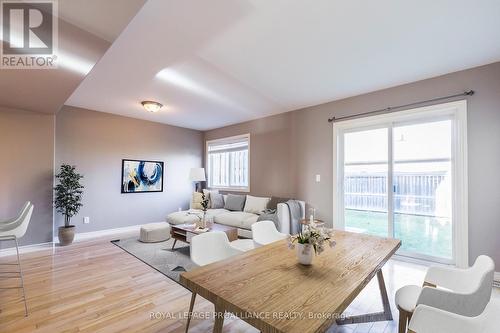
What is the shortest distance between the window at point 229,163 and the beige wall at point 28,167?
11.9 ft

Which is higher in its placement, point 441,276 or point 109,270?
point 441,276

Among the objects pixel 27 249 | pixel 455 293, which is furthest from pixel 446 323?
pixel 27 249

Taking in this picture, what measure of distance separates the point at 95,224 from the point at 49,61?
12.0 ft

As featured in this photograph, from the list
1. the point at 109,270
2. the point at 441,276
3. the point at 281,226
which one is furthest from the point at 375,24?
the point at 109,270

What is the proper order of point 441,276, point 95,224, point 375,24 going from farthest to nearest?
point 95,224, point 375,24, point 441,276

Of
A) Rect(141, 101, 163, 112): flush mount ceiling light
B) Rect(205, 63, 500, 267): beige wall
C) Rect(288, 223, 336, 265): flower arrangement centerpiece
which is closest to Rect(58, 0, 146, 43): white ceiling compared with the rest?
Rect(288, 223, 336, 265): flower arrangement centerpiece

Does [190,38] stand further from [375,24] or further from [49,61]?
[375,24]

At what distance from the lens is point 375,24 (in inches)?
87.7

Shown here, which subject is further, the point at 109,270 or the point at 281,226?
the point at 281,226

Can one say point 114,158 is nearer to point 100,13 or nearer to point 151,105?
point 151,105

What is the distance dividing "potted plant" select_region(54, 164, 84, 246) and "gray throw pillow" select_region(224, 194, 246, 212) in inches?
118

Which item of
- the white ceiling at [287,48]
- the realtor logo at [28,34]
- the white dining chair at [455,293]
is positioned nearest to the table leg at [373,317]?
the white dining chair at [455,293]

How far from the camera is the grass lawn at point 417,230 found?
3.21 meters

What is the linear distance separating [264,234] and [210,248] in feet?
2.37
